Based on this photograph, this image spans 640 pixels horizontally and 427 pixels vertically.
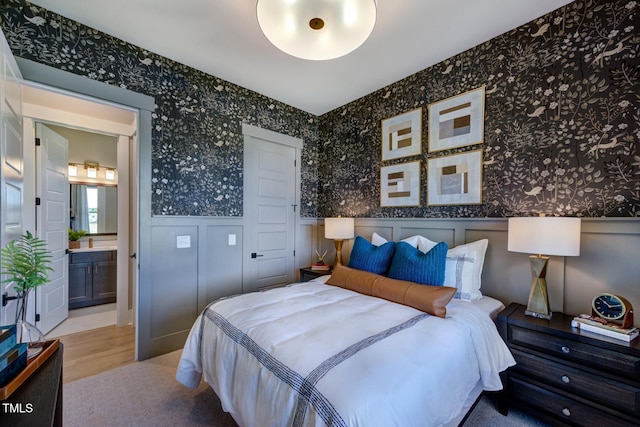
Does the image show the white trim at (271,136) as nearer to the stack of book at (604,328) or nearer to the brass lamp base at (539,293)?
the brass lamp base at (539,293)

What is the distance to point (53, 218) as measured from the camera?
3197 millimetres

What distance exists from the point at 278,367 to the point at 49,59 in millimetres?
2856

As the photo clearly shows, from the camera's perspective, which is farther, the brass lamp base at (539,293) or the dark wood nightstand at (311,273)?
the dark wood nightstand at (311,273)

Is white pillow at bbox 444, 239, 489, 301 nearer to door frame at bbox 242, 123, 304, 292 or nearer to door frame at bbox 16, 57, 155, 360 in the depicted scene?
door frame at bbox 242, 123, 304, 292

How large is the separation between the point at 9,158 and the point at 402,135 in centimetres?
317

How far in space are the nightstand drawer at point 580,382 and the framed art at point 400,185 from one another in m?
1.56

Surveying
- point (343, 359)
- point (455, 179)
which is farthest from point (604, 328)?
point (343, 359)

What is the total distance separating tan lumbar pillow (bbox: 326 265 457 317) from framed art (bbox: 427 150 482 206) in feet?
3.37

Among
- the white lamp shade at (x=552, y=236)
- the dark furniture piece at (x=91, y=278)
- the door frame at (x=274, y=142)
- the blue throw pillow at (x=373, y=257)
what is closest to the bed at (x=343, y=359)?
the blue throw pillow at (x=373, y=257)

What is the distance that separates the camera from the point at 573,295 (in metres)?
1.90

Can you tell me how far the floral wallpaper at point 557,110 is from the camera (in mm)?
1734

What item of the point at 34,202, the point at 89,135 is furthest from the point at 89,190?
Result: the point at 34,202

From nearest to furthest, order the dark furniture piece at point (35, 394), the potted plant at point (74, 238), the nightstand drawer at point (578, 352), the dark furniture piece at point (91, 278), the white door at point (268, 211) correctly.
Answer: the dark furniture piece at point (35, 394), the nightstand drawer at point (578, 352), the white door at point (268, 211), the dark furniture piece at point (91, 278), the potted plant at point (74, 238)

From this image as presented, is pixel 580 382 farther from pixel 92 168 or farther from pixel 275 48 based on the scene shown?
pixel 92 168
